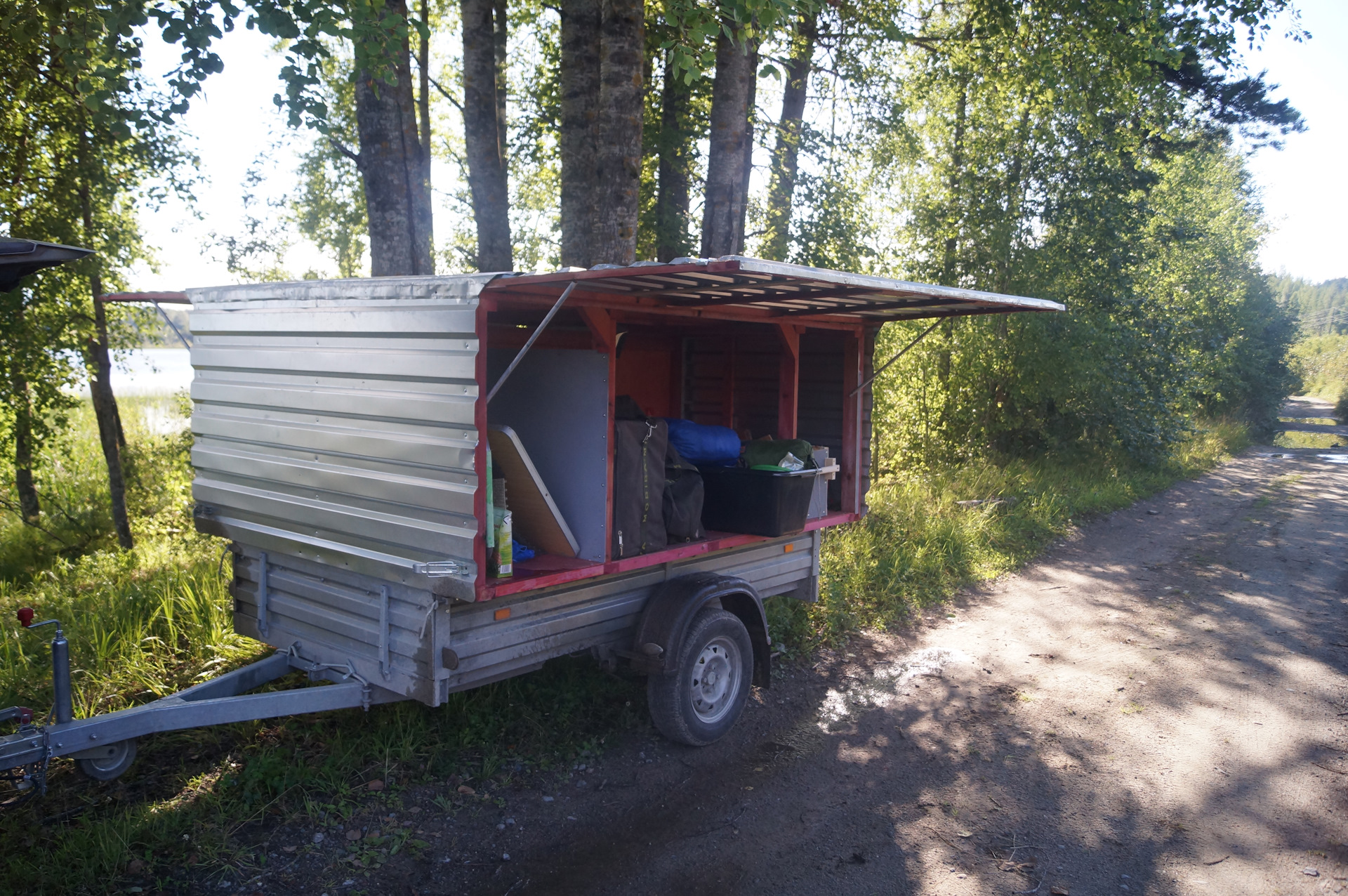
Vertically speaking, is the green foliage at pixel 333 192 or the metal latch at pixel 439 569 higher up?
the green foliage at pixel 333 192

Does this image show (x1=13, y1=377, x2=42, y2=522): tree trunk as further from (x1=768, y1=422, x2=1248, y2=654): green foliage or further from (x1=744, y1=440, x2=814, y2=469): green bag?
(x1=768, y1=422, x2=1248, y2=654): green foliage

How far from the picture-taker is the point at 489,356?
556 centimetres

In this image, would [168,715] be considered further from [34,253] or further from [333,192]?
[333,192]

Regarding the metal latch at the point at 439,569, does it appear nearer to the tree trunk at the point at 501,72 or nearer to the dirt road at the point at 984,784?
the dirt road at the point at 984,784

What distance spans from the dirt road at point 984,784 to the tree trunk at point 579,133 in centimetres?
412

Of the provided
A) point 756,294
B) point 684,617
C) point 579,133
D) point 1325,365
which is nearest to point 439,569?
point 684,617

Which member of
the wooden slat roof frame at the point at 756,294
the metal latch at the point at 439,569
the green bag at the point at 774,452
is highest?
the wooden slat roof frame at the point at 756,294

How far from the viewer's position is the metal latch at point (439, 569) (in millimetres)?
3822

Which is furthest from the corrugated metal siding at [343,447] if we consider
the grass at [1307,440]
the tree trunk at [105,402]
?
the grass at [1307,440]

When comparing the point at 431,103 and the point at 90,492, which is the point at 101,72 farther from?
the point at 431,103

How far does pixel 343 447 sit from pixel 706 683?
240 cm

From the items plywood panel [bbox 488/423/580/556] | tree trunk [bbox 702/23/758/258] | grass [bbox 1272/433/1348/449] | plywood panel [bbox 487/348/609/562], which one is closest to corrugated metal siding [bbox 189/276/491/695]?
plywood panel [bbox 488/423/580/556]

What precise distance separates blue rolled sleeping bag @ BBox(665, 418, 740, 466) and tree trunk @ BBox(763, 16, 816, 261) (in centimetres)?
665

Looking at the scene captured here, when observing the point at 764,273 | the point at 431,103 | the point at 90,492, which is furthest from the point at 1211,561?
the point at 431,103
